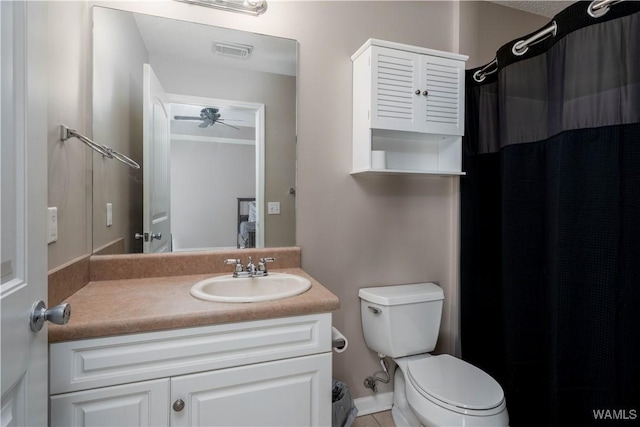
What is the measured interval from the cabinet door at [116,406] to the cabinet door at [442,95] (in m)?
1.63

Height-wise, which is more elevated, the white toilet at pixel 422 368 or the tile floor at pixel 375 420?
the white toilet at pixel 422 368

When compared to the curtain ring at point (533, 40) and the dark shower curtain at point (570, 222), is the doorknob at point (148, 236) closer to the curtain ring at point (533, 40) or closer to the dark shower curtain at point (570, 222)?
the dark shower curtain at point (570, 222)

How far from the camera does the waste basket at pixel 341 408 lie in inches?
62.4

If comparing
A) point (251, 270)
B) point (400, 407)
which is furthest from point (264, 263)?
point (400, 407)

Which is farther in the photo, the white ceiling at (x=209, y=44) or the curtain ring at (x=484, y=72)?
the curtain ring at (x=484, y=72)

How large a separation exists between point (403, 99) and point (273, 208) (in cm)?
88

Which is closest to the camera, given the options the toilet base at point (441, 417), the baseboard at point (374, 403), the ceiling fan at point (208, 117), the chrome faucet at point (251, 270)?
the toilet base at point (441, 417)

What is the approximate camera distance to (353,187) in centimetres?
183

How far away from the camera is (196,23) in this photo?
1557 mm

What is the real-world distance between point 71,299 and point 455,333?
1.98 meters

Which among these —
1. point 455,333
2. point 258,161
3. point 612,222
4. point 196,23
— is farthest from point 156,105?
point 455,333

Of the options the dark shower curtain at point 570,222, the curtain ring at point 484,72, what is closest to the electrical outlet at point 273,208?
the dark shower curtain at point 570,222

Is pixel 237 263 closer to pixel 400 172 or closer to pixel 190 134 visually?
pixel 190 134

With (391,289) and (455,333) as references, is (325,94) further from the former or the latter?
(455,333)
